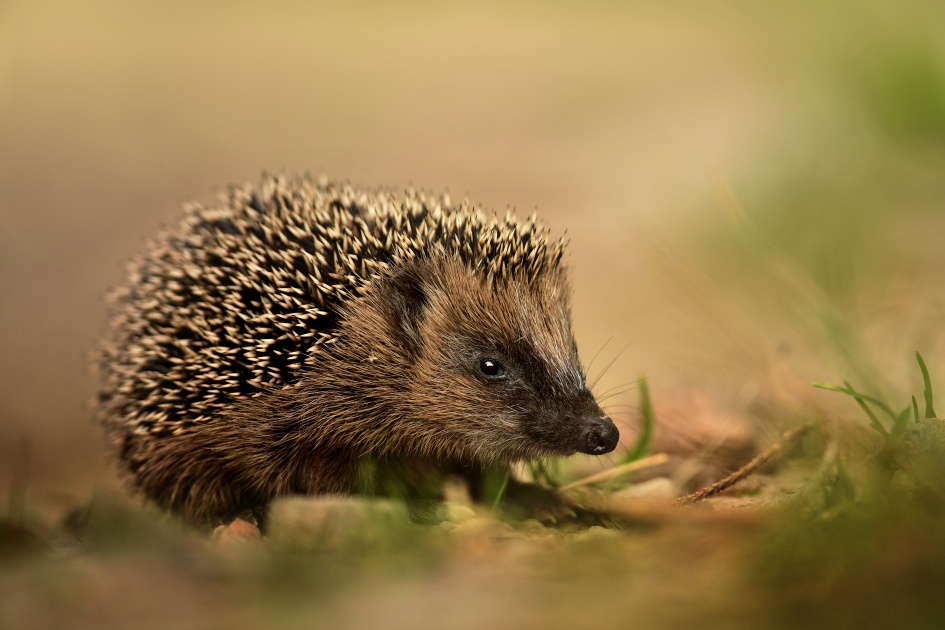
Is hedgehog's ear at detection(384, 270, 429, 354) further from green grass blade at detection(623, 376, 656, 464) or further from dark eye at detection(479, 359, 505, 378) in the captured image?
green grass blade at detection(623, 376, 656, 464)

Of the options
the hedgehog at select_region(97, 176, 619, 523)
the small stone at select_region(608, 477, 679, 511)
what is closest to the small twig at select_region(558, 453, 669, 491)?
the small stone at select_region(608, 477, 679, 511)

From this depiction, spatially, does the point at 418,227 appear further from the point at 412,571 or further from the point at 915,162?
the point at 915,162

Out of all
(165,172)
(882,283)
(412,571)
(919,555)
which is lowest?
(412,571)

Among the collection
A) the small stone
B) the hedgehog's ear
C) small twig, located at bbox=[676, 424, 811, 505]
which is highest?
the hedgehog's ear

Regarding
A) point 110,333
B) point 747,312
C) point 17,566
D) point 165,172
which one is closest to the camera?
point 17,566

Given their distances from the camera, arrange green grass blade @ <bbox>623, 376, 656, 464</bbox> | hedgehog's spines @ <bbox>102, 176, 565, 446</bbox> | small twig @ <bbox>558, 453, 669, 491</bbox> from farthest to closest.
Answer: green grass blade @ <bbox>623, 376, 656, 464</bbox>, small twig @ <bbox>558, 453, 669, 491</bbox>, hedgehog's spines @ <bbox>102, 176, 565, 446</bbox>

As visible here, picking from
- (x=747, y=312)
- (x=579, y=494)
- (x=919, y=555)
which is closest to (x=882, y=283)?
(x=747, y=312)

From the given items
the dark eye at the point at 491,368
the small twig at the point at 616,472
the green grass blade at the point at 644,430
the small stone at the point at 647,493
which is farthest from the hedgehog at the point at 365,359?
the green grass blade at the point at 644,430

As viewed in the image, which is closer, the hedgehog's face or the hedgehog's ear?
the hedgehog's face

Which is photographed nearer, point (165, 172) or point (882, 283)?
point (882, 283)
